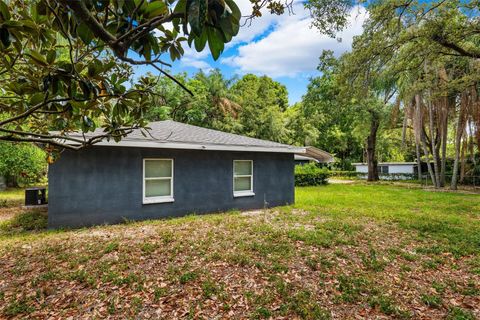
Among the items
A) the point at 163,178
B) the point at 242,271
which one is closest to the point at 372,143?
the point at 163,178

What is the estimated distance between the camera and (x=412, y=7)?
6.21m

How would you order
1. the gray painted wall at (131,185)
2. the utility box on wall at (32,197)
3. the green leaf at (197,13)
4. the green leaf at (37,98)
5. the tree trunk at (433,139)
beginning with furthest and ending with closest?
the tree trunk at (433,139), the utility box on wall at (32,197), the gray painted wall at (131,185), the green leaf at (37,98), the green leaf at (197,13)

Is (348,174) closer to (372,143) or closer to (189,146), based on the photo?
(372,143)

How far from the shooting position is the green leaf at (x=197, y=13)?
32.1 inches

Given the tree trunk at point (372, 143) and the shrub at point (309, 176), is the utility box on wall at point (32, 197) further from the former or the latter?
the tree trunk at point (372, 143)

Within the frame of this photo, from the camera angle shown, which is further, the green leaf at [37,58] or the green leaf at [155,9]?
the green leaf at [37,58]

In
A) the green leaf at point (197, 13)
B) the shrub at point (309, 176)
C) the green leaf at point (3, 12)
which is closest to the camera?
the green leaf at point (197, 13)

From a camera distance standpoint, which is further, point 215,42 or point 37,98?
point 37,98

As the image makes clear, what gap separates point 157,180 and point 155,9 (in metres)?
7.54

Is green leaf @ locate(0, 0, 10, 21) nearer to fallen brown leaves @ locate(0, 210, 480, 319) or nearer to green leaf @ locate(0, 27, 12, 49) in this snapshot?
green leaf @ locate(0, 27, 12, 49)

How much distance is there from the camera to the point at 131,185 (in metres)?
7.68

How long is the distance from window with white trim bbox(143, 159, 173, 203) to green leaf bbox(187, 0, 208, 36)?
768cm

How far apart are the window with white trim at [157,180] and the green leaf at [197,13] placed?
7676 mm

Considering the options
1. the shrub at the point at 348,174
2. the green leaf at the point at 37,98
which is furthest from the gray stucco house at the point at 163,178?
the shrub at the point at 348,174
